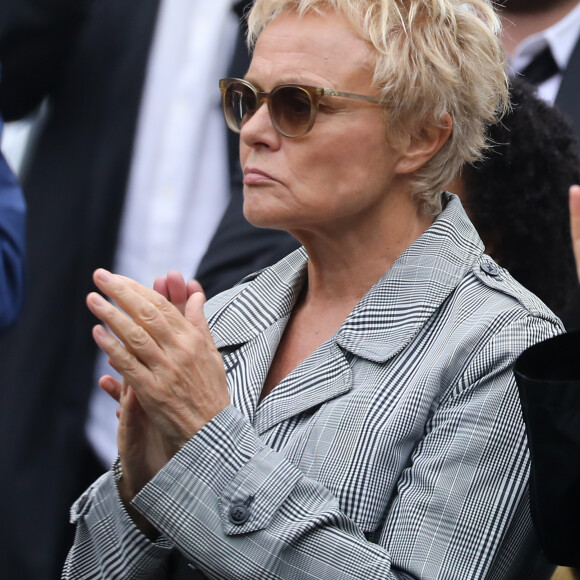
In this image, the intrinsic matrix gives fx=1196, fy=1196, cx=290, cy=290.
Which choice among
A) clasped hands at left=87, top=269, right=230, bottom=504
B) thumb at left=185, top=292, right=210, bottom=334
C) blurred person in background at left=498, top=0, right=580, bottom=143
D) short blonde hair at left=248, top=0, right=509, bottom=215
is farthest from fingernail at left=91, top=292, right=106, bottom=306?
blurred person in background at left=498, top=0, right=580, bottom=143

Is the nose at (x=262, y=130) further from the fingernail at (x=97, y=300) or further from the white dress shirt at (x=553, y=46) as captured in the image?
the white dress shirt at (x=553, y=46)

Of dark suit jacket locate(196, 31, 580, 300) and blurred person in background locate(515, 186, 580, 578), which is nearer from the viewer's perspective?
blurred person in background locate(515, 186, 580, 578)

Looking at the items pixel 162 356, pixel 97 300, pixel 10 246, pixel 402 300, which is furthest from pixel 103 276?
pixel 10 246

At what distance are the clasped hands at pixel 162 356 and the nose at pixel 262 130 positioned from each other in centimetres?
40

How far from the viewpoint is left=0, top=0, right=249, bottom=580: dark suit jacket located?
320 cm

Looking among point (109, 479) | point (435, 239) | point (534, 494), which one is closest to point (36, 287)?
point (109, 479)

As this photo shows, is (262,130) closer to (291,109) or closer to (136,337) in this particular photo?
(291,109)

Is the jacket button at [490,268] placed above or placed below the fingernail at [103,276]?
below

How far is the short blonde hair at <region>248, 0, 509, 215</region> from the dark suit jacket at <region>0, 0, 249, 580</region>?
3.10 ft

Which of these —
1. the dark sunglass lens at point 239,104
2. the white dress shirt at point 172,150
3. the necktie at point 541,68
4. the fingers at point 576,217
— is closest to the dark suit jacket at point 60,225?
the white dress shirt at point 172,150

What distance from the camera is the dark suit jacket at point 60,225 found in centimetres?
320

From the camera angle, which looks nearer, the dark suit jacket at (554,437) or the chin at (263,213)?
the dark suit jacket at (554,437)

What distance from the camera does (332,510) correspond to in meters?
1.99

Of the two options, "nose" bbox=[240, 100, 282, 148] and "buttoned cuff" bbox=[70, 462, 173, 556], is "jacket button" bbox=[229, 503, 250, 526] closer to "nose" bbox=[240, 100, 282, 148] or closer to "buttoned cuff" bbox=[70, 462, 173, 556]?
"buttoned cuff" bbox=[70, 462, 173, 556]
